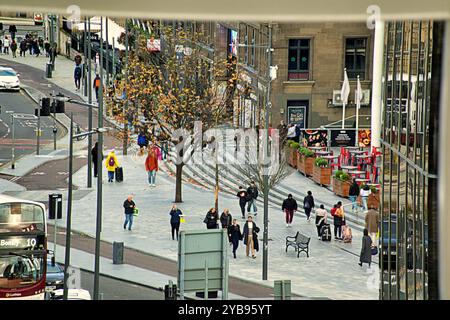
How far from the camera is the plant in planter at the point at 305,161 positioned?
128ft

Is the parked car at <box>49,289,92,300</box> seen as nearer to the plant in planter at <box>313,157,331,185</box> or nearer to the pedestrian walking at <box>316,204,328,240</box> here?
the pedestrian walking at <box>316,204,328,240</box>

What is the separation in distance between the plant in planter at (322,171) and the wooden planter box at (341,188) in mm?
1263

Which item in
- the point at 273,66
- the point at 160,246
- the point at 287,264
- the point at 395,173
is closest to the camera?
the point at 395,173

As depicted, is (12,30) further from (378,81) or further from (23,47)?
→ (378,81)

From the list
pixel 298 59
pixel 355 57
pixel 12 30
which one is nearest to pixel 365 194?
pixel 355 57

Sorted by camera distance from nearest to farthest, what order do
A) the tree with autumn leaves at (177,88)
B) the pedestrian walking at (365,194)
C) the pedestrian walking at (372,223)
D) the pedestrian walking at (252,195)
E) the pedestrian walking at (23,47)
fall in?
1. the pedestrian walking at (372,223)
2. the pedestrian walking at (365,194)
3. the pedestrian walking at (252,195)
4. the tree with autumn leaves at (177,88)
5. the pedestrian walking at (23,47)

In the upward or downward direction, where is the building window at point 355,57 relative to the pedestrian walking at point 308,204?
upward

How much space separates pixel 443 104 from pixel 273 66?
43.7 m

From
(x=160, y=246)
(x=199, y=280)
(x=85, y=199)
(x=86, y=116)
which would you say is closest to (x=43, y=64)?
(x=86, y=116)

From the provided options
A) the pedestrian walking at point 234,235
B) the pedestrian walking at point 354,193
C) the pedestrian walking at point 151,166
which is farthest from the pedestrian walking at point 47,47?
the pedestrian walking at point 234,235

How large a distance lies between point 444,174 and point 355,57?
45.8 m

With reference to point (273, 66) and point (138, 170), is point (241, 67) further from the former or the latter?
point (138, 170)

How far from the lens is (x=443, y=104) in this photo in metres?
3.57

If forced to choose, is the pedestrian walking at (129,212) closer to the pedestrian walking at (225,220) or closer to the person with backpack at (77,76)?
the pedestrian walking at (225,220)
